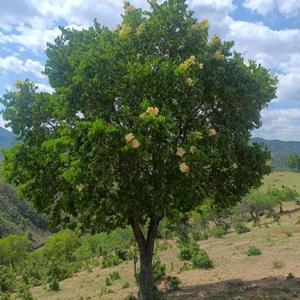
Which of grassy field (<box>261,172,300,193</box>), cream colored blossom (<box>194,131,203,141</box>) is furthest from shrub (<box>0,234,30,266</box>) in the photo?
grassy field (<box>261,172,300,193</box>)

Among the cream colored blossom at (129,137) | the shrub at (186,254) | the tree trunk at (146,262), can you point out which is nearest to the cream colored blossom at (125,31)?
the cream colored blossom at (129,137)

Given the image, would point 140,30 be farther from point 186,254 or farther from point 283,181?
point 283,181

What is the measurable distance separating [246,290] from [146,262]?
4083 mm

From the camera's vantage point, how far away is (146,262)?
17750 millimetres

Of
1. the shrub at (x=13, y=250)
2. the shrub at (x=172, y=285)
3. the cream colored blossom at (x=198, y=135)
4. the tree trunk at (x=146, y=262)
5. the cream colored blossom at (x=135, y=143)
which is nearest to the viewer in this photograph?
the cream colored blossom at (x=135, y=143)

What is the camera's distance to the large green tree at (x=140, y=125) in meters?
13.2

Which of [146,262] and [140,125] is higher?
[140,125]

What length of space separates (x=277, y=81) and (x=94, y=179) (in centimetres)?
801

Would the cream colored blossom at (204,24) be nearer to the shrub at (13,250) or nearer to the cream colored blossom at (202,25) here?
the cream colored blossom at (202,25)

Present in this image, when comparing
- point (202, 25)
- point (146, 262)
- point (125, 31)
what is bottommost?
point (146, 262)

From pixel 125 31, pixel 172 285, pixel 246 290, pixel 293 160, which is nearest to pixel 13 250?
pixel 172 285

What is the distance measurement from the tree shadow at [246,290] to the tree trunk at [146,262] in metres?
1.22

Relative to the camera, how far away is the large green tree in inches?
522

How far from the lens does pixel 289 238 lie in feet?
111
